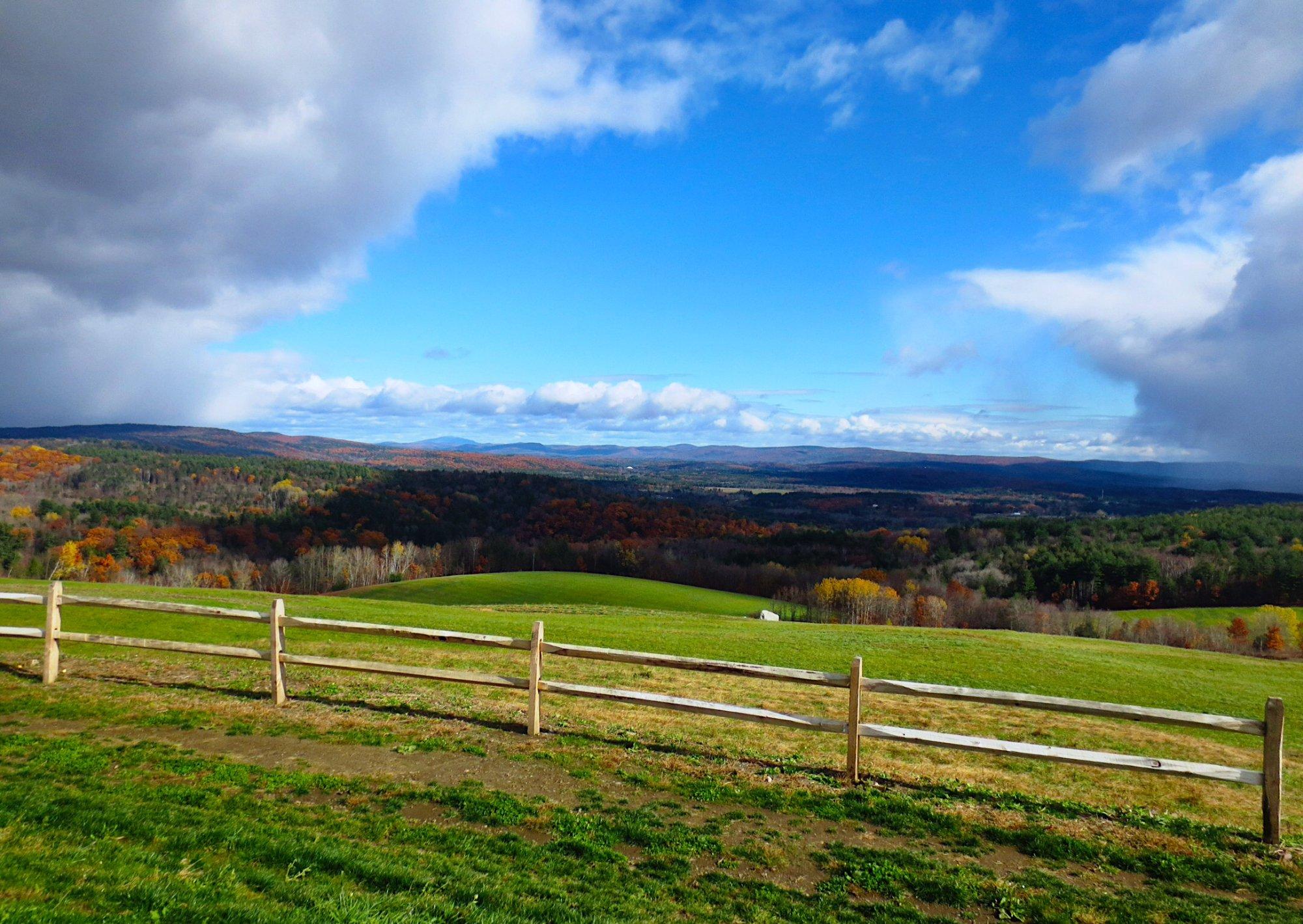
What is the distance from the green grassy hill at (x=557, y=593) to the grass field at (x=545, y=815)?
121ft

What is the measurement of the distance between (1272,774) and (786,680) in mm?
5735

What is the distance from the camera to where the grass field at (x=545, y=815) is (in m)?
5.89

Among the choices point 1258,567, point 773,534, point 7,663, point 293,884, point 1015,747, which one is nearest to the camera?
point 293,884

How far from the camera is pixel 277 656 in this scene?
38.0 feet

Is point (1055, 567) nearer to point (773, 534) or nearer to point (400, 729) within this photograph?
point (773, 534)

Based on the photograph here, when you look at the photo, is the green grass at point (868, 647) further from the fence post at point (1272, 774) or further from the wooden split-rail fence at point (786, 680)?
the fence post at point (1272, 774)

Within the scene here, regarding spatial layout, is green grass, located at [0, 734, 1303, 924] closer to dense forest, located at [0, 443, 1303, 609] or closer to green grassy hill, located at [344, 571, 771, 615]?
green grassy hill, located at [344, 571, 771, 615]

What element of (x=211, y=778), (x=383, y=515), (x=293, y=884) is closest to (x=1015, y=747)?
(x=293, y=884)

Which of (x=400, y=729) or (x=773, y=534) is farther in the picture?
(x=773, y=534)

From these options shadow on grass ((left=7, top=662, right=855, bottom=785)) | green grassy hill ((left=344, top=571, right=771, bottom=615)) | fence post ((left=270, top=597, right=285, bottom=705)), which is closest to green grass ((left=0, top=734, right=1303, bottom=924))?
shadow on grass ((left=7, top=662, right=855, bottom=785))

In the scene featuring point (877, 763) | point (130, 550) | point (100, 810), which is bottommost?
point (130, 550)

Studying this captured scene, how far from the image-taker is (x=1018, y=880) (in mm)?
6945

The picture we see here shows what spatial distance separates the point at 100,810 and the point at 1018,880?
29.6 ft

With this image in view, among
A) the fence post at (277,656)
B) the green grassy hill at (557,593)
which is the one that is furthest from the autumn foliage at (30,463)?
the fence post at (277,656)
